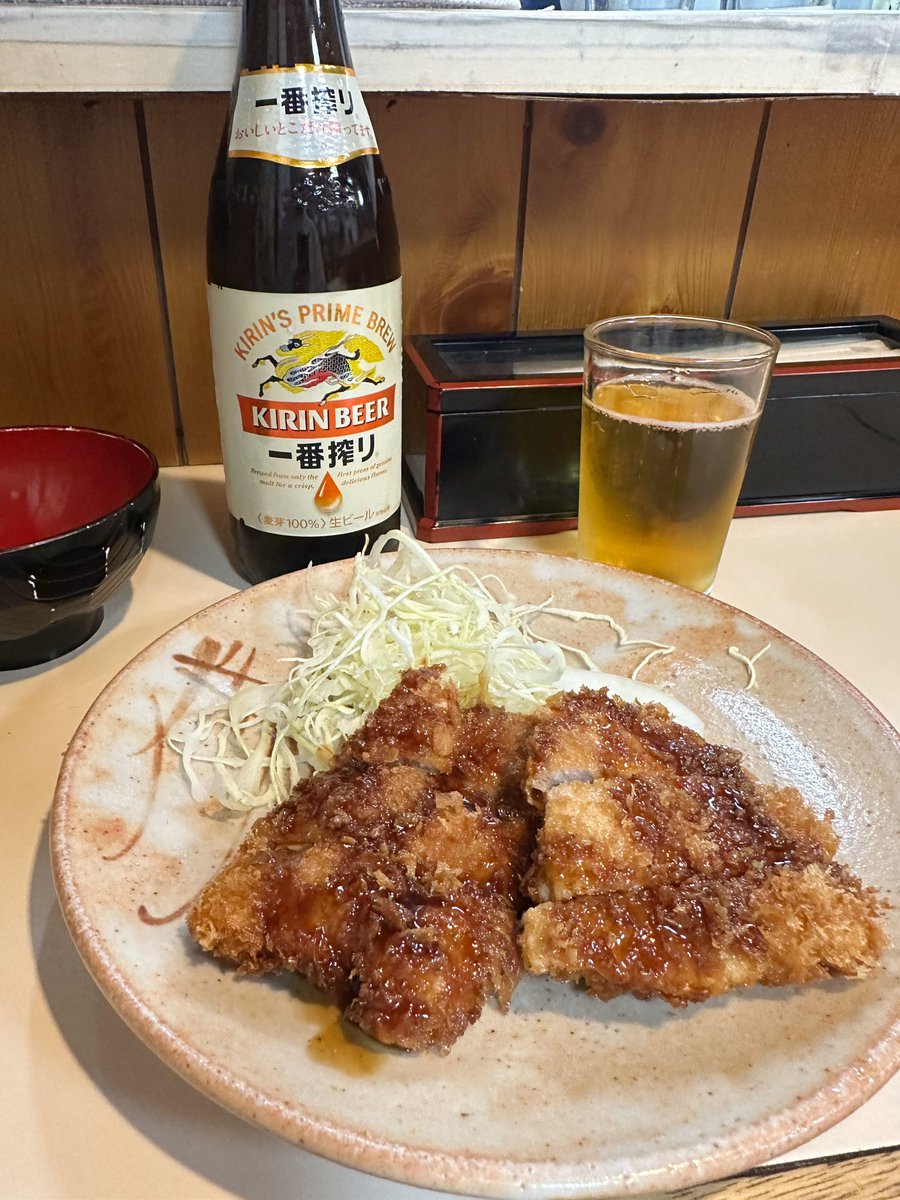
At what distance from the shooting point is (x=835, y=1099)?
1.87 ft

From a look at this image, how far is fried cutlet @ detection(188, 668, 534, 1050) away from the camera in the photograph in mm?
625

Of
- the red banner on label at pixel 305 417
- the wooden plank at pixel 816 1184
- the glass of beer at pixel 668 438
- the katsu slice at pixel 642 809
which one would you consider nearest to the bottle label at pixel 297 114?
the red banner on label at pixel 305 417

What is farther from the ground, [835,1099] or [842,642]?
[835,1099]

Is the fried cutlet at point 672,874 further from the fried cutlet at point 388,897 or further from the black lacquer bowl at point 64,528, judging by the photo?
the black lacquer bowl at point 64,528

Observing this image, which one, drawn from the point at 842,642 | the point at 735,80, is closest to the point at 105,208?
the point at 735,80

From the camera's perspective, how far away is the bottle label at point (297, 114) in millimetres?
1045

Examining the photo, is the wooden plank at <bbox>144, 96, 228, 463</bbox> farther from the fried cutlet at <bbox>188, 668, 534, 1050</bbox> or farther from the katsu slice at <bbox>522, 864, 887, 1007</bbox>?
the katsu slice at <bbox>522, 864, 887, 1007</bbox>

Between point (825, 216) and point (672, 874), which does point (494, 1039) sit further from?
point (825, 216)

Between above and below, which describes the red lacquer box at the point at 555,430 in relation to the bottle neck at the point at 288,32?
below

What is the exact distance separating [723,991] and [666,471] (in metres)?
0.71

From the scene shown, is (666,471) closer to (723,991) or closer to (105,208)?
(723,991)

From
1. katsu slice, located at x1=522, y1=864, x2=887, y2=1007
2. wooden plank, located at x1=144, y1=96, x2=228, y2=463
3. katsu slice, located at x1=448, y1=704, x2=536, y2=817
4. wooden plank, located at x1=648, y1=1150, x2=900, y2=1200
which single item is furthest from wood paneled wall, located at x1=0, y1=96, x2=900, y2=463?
wooden plank, located at x1=648, y1=1150, x2=900, y2=1200

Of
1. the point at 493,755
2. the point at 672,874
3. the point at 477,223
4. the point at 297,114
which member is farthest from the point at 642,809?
the point at 477,223

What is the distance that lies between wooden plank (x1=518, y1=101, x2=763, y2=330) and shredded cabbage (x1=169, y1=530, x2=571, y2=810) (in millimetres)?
677
